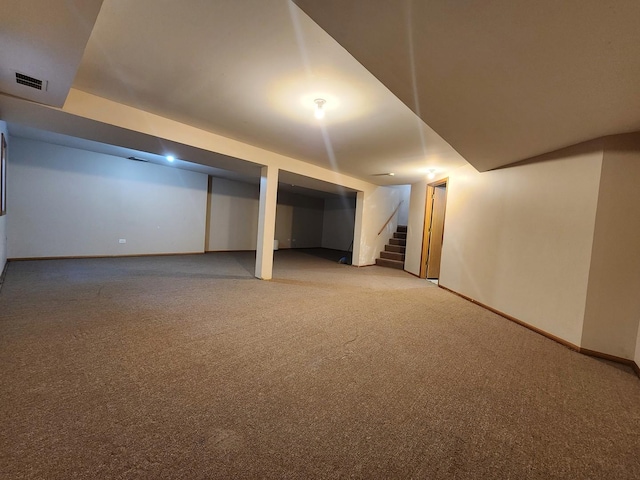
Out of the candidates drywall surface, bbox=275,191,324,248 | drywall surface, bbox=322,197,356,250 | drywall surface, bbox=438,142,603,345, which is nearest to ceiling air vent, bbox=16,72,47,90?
drywall surface, bbox=438,142,603,345

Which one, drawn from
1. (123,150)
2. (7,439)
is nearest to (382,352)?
(7,439)

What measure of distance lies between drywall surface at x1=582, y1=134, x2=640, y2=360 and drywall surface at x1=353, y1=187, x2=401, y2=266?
16.3ft

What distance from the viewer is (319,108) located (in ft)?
9.17

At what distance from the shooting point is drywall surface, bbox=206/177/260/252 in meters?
8.32

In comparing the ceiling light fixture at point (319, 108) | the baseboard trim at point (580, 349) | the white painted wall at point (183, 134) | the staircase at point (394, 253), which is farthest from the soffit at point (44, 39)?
the staircase at point (394, 253)

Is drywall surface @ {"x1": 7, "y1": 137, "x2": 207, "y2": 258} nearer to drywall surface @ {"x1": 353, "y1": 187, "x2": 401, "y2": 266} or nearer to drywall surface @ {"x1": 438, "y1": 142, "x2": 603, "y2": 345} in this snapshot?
drywall surface @ {"x1": 353, "y1": 187, "x2": 401, "y2": 266}

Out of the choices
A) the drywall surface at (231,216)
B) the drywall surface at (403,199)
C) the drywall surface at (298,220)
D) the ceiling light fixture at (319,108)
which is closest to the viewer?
the ceiling light fixture at (319,108)

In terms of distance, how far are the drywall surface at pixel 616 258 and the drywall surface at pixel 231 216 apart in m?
8.33

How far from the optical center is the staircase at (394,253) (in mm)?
7672

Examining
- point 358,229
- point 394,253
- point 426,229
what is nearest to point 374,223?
point 358,229

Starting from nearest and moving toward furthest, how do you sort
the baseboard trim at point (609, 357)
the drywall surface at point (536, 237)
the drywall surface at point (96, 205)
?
the baseboard trim at point (609, 357), the drywall surface at point (536, 237), the drywall surface at point (96, 205)

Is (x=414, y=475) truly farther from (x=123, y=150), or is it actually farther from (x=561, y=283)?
(x=123, y=150)

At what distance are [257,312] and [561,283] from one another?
11.6 feet

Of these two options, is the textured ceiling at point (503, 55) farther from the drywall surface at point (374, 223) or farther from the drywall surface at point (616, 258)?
the drywall surface at point (374, 223)
